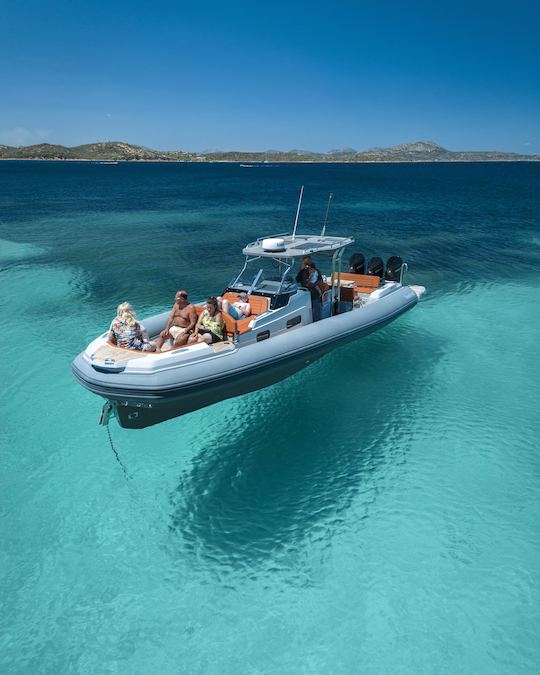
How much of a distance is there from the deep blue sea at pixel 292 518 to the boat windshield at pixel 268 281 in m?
2.02

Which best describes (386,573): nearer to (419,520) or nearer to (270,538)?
(419,520)

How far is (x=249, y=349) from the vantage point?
316 inches

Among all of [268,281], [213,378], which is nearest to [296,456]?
[213,378]

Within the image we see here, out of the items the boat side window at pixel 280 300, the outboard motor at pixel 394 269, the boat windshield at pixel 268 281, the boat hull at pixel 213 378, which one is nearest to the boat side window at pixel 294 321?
the boat hull at pixel 213 378

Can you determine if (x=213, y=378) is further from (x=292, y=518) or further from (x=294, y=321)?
(x=294, y=321)

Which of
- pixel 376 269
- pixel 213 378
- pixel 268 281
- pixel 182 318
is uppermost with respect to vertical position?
pixel 268 281

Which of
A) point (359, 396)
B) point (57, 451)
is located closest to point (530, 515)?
point (359, 396)

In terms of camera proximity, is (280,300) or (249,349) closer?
(249,349)

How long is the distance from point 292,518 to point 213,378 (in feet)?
7.93

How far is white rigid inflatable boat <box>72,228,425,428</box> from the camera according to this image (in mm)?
6980

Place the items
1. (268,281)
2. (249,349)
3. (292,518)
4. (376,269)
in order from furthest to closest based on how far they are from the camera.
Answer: (376,269) → (268,281) → (249,349) → (292,518)

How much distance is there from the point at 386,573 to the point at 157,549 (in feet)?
→ 9.65

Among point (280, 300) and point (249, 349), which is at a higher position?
point (280, 300)

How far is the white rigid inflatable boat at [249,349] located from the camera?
275 inches
